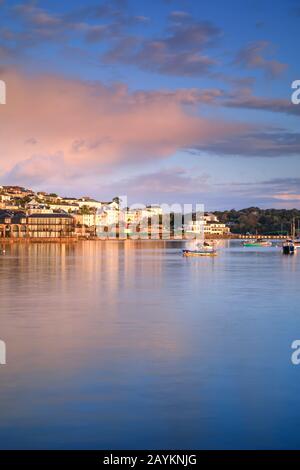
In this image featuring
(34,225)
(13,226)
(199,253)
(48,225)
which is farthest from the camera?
(48,225)

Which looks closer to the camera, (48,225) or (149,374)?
(149,374)

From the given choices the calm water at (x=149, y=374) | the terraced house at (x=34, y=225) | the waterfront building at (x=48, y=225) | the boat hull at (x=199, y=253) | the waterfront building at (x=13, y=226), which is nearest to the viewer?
the calm water at (x=149, y=374)

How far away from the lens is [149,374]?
42.9 feet

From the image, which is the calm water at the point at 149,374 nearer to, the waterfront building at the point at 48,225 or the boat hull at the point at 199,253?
the boat hull at the point at 199,253

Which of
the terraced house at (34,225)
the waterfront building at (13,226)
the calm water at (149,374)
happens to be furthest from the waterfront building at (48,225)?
the calm water at (149,374)

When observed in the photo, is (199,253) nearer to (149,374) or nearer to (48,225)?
(149,374)

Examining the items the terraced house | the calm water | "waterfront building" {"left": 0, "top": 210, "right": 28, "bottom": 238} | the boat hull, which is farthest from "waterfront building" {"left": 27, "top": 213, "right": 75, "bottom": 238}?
the calm water

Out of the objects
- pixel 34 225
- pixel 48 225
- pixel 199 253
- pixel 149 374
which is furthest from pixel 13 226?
pixel 149 374

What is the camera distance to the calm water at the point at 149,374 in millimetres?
9516

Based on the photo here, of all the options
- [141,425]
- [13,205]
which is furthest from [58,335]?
[13,205]

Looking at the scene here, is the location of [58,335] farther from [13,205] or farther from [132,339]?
[13,205]

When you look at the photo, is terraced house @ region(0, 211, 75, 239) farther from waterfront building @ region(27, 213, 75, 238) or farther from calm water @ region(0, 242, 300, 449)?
calm water @ region(0, 242, 300, 449)

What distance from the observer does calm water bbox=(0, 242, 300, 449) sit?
9.52 metres
